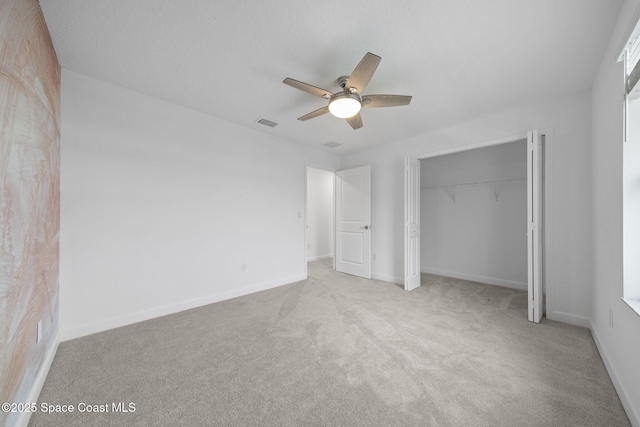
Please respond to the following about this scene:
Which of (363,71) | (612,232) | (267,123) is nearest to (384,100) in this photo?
(363,71)

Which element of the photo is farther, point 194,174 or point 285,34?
point 194,174

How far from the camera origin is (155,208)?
8.98 feet

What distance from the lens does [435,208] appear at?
4742mm

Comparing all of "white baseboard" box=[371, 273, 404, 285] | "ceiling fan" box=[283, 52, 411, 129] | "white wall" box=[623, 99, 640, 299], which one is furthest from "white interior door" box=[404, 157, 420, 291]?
"white wall" box=[623, 99, 640, 299]

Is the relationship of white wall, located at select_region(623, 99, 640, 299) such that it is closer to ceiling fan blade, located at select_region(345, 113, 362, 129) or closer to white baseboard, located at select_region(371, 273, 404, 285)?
ceiling fan blade, located at select_region(345, 113, 362, 129)

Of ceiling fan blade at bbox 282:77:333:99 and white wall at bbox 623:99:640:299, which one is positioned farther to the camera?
ceiling fan blade at bbox 282:77:333:99

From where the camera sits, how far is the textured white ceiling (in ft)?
5.08

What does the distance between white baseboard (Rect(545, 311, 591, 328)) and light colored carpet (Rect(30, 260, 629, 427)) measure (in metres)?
0.13

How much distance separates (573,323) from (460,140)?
8.08 feet

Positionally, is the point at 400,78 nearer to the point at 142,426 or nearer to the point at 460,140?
the point at 460,140

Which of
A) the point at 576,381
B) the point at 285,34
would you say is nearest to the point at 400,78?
the point at 285,34

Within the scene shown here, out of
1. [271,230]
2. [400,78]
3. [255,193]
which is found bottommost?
[271,230]

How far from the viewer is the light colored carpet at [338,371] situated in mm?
1382

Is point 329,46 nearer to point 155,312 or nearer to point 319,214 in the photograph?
point 155,312
